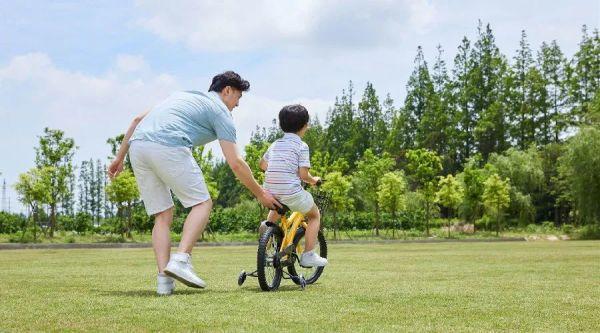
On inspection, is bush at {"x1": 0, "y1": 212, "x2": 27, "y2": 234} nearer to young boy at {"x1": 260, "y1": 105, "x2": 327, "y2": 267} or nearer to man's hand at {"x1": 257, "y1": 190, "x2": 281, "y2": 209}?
young boy at {"x1": 260, "y1": 105, "x2": 327, "y2": 267}

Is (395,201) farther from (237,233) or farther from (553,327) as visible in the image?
(553,327)

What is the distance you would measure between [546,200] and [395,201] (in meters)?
18.9

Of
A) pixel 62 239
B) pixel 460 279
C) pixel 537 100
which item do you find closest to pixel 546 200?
pixel 537 100

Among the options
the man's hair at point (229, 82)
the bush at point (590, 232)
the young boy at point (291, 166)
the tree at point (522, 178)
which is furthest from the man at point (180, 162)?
the tree at point (522, 178)

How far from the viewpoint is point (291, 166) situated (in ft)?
21.2

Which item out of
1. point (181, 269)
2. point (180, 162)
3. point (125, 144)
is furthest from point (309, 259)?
point (125, 144)

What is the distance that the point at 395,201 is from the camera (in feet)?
136

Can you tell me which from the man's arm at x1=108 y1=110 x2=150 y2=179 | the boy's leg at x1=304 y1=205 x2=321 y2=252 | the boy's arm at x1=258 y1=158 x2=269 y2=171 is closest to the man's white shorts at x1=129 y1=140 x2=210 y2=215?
the man's arm at x1=108 y1=110 x2=150 y2=179

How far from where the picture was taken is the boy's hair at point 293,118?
21.8 feet

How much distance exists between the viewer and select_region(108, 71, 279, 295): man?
18.8 feet

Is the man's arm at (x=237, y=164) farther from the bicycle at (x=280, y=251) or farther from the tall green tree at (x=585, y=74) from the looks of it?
the tall green tree at (x=585, y=74)

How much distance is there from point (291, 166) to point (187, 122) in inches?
42.9

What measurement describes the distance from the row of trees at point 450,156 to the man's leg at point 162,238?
98.9 feet

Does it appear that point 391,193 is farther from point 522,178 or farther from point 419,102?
point 419,102
